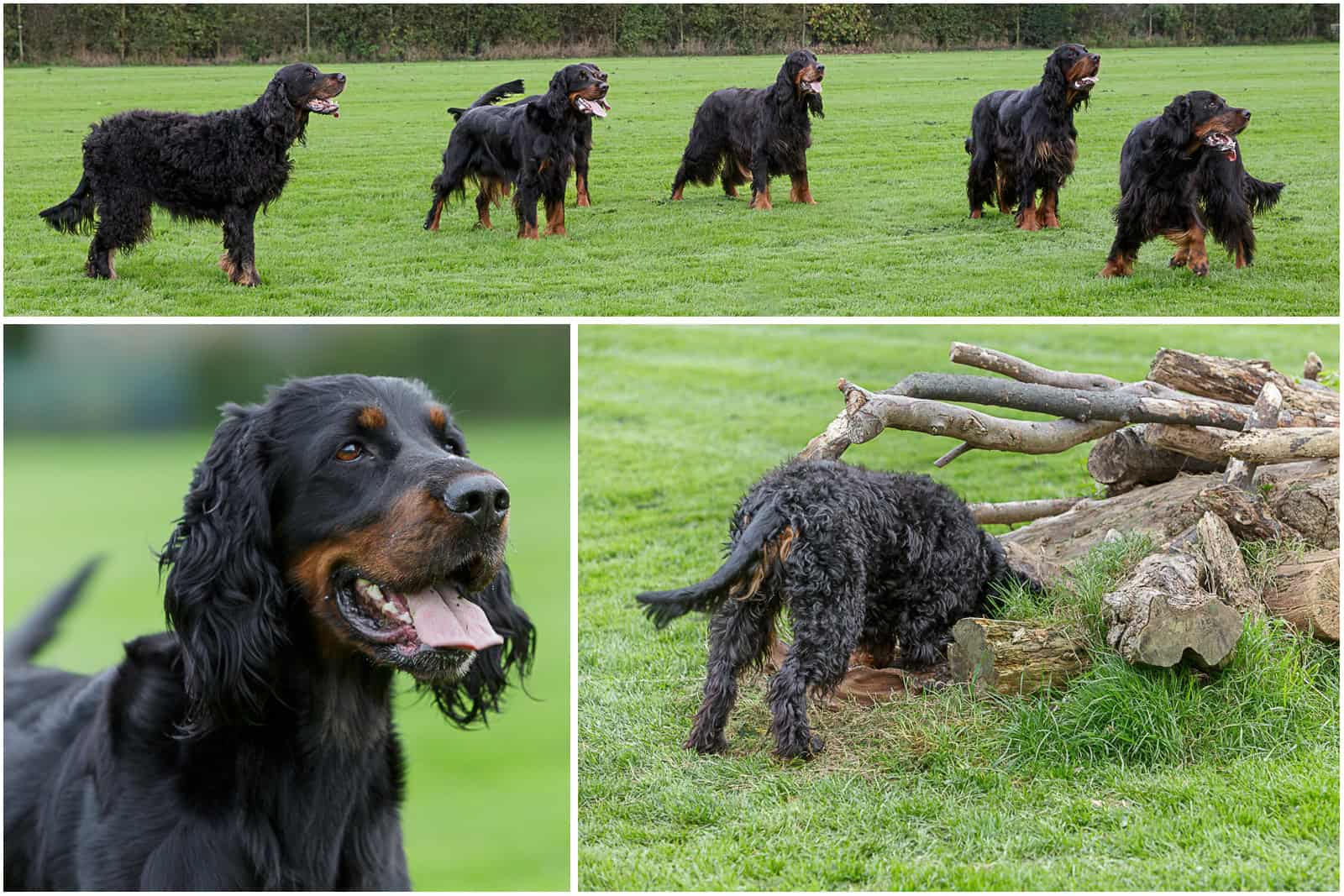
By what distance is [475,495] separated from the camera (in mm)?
2627

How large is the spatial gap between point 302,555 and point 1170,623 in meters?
2.97

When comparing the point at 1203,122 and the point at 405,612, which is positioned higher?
the point at 1203,122

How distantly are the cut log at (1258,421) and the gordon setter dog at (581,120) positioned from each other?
512cm

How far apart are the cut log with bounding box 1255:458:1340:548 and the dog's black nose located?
396cm

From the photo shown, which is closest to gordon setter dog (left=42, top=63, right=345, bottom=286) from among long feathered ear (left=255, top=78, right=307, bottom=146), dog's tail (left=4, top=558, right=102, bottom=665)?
long feathered ear (left=255, top=78, right=307, bottom=146)

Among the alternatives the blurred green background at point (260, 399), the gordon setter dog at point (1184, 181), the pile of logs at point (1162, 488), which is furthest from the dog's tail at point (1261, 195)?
the blurred green background at point (260, 399)

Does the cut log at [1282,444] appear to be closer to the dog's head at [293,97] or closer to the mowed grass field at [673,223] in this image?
the mowed grass field at [673,223]

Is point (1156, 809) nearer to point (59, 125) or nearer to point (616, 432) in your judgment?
point (616, 432)

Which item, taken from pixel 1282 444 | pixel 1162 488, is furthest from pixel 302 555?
pixel 1162 488

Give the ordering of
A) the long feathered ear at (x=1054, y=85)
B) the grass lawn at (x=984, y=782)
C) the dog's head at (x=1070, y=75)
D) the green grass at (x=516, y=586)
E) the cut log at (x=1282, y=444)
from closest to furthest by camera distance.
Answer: the grass lawn at (x=984, y=782), the green grass at (x=516, y=586), the cut log at (x=1282, y=444), the dog's head at (x=1070, y=75), the long feathered ear at (x=1054, y=85)

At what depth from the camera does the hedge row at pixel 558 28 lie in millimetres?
8305

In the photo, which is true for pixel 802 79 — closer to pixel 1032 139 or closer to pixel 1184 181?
pixel 1032 139

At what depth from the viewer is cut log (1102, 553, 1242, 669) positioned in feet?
13.4

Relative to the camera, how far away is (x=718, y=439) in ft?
31.0
